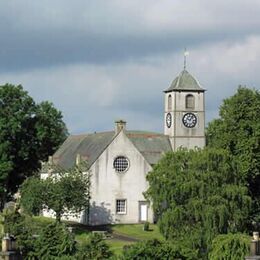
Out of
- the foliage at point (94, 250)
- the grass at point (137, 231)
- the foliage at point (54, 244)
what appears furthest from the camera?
the grass at point (137, 231)

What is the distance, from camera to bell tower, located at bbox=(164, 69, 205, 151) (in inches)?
3684

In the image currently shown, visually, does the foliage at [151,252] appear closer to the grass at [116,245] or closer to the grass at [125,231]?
the grass at [116,245]

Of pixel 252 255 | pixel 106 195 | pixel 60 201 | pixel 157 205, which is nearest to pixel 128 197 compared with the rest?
pixel 106 195

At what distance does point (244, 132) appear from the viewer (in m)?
81.6

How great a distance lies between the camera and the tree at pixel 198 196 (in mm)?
67062

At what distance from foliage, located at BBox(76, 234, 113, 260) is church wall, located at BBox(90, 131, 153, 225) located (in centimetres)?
2901

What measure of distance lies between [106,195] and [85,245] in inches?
1211

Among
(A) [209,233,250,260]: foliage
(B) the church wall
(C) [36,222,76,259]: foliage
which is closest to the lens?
(C) [36,222,76,259]: foliage

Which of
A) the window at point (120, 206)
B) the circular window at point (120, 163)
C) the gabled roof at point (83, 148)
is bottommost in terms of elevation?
the window at point (120, 206)

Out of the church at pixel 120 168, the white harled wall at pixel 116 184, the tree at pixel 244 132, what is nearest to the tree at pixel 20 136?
the church at pixel 120 168

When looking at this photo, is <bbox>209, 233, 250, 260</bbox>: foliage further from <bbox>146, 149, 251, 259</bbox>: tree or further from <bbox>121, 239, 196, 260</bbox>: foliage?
<bbox>121, 239, 196, 260</bbox>: foliage

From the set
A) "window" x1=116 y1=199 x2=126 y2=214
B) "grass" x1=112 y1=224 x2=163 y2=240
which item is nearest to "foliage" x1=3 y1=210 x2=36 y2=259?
"grass" x1=112 y1=224 x2=163 y2=240

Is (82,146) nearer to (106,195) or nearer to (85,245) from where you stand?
(106,195)

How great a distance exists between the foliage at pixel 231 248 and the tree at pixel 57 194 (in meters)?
23.9
